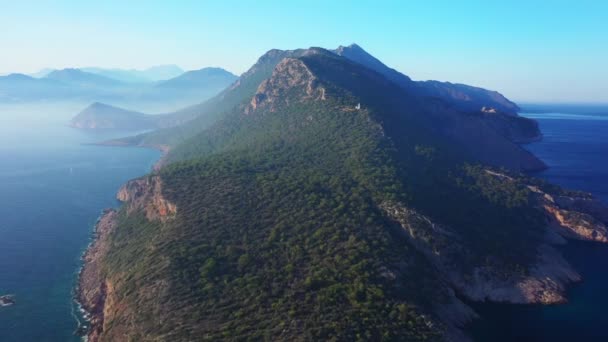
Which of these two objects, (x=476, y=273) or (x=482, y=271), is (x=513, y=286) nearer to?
(x=482, y=271)

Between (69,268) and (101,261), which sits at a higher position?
(101,261)

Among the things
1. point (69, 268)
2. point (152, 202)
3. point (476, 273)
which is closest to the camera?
point (476, 273)

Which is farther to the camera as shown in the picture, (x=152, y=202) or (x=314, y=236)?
(x=152, y=202)

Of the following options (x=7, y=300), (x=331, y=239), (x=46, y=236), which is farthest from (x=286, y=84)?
(x=7, y=300)

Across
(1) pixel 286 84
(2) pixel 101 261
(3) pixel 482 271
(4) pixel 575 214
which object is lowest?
(2) pixel 101 261

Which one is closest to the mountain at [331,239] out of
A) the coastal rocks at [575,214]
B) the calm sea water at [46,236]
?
the coastal rocks at [575,214]

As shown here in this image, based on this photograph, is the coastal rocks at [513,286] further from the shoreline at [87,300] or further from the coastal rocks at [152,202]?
the shoreline at [87,300]

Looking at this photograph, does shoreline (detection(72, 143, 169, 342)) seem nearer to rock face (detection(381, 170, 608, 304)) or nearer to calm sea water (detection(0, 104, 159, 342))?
calm sea water (detection(0, 104, 159, 342))
